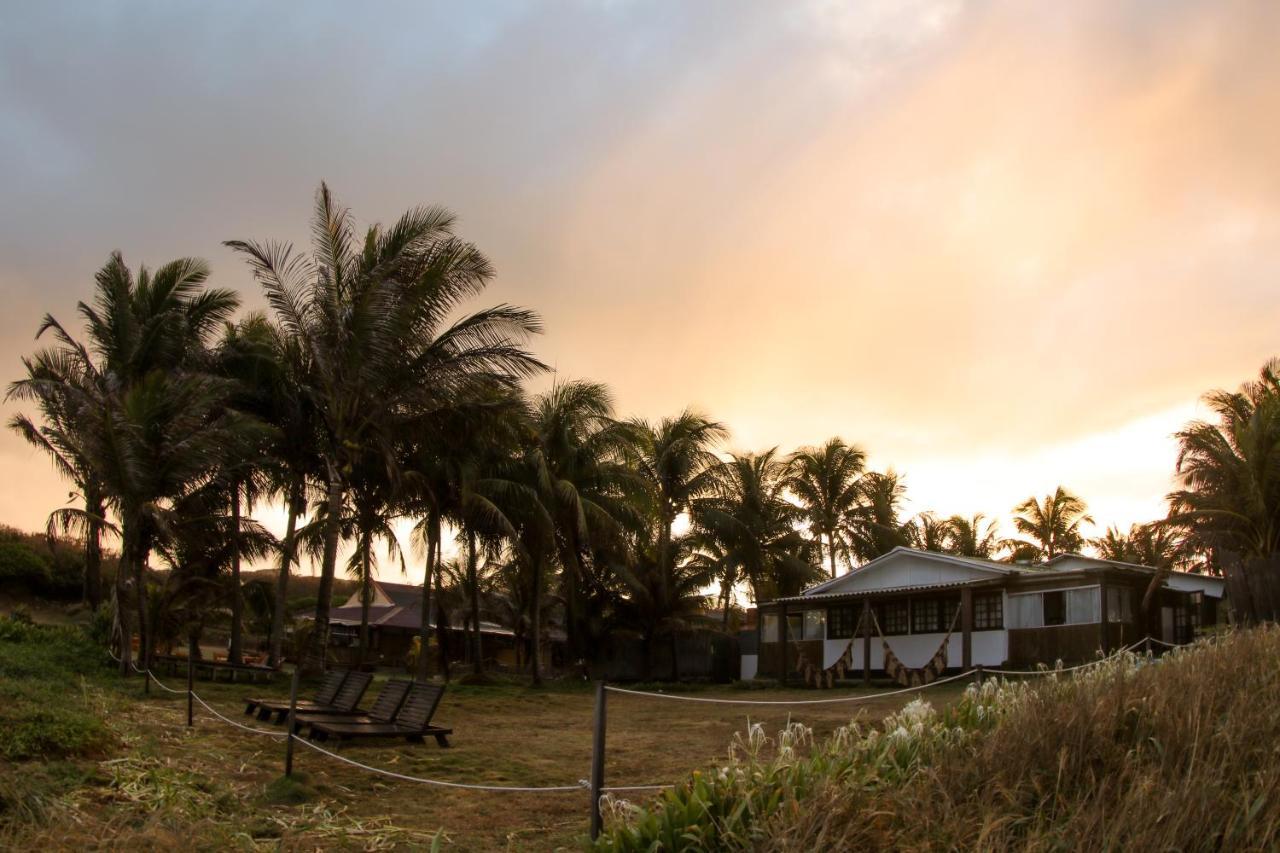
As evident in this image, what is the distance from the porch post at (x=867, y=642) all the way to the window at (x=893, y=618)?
3.25 ft

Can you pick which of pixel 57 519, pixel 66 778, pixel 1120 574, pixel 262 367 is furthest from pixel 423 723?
pixel 1120 574

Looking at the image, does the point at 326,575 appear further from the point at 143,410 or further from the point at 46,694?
the point at 46,694

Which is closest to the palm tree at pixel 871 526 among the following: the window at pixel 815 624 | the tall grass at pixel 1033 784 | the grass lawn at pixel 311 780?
the window at pixel 815 624

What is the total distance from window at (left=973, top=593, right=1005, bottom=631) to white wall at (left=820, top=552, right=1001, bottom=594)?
23.7 inches

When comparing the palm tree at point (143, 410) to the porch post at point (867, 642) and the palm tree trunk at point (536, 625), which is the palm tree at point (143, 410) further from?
the porch post at point (867, 642)

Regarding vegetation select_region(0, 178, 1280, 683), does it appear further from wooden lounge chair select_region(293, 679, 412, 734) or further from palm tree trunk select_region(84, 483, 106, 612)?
wooden lounge chair select_region(293, 679, 412, 734)

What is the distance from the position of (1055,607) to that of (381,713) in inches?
651

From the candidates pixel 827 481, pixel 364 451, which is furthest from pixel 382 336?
pixel 827 481

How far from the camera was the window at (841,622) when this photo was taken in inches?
1154

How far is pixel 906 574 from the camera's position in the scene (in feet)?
90.1

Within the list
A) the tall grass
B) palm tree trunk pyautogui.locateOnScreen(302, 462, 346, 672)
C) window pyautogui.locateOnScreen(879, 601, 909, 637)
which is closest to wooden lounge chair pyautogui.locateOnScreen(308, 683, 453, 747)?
the tall grass

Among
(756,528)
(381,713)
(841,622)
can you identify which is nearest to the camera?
(381,713)

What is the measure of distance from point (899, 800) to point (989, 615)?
2198 cm

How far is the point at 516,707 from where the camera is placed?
20.3 metres
